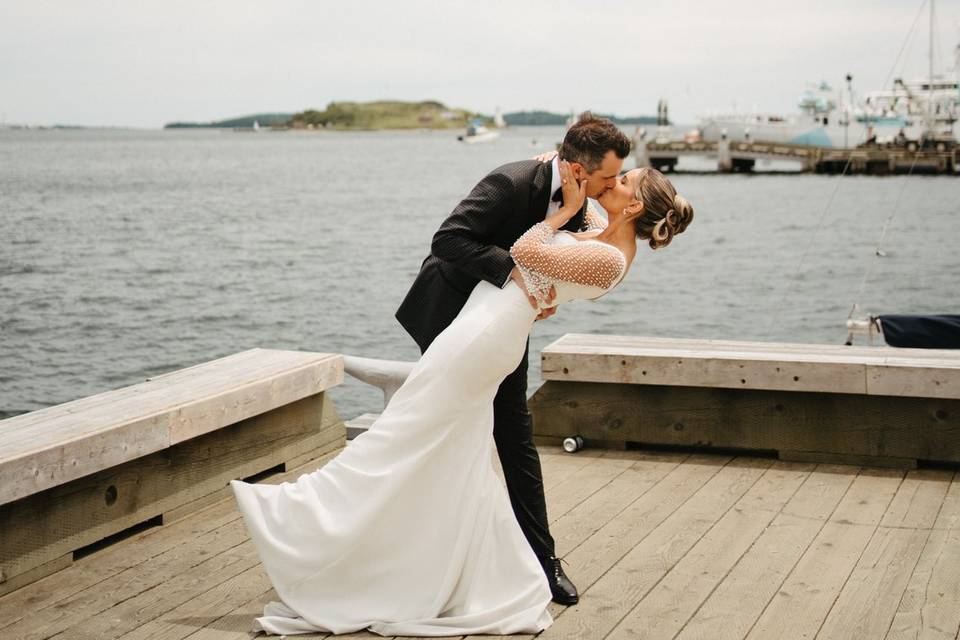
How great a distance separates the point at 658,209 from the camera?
3.80 metres

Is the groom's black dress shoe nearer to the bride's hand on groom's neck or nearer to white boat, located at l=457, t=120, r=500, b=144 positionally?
the bride's hand on groom's neck

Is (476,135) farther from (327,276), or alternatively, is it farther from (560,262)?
(560,262)

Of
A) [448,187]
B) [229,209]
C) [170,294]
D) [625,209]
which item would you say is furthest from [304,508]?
[448,187]

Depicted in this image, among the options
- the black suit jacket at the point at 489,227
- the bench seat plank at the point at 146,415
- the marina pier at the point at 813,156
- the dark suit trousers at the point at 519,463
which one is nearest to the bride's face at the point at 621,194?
the black suit jacket at the point at 489,227

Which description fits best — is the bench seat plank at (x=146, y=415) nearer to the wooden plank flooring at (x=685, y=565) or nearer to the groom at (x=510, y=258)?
the wooden plank flooring at (x=685, y=565)

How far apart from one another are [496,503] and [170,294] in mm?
22928

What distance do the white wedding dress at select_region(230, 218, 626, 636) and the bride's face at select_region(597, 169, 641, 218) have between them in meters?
0.14

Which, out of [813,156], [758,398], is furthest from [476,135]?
[758,398]

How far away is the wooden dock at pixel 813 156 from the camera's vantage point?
6475 cm

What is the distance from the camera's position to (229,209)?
169 feet

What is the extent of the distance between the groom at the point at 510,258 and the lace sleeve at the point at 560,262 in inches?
2.8

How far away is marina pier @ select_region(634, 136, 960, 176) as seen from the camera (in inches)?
2549

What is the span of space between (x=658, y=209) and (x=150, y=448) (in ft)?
7.20

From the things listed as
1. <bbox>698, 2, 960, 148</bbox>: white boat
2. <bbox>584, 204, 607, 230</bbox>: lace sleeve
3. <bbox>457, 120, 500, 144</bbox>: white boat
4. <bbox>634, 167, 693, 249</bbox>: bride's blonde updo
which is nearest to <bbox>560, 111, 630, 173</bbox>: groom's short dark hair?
<bbox>634, 167, 693, 249</bbox>: bride's blonde updo
